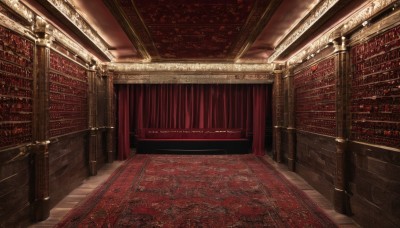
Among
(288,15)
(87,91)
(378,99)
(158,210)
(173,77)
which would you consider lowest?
(158,210)

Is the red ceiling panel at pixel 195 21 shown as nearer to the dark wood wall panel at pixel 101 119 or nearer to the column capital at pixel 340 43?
the column capital at pixel 340 43

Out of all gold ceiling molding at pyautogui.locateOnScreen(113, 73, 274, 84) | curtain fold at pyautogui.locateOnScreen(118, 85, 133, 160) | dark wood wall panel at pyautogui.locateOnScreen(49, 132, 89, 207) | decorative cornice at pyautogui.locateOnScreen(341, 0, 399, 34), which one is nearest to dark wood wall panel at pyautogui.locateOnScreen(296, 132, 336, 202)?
decorative cornice at pyautogui.locateOnScreen(341, 0, 399, 34)

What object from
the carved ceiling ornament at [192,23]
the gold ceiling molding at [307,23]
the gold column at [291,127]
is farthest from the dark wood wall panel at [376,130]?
the gold column at [291,127]

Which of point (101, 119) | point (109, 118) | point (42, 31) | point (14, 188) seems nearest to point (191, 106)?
point (109, 118)

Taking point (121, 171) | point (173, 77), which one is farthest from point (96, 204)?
point (173, 77)

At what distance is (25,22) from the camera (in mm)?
3193

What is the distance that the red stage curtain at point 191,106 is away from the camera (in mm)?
8602

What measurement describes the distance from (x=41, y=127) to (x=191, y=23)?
2.76 metres

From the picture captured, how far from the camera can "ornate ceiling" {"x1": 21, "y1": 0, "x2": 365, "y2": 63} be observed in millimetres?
3465

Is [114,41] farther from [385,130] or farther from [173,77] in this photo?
[385,130]

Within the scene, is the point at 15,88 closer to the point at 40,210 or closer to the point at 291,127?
the point at 40,210

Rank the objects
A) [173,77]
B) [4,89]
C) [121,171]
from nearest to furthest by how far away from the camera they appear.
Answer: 1. [4,89]
2. [121,171]
3. [173,77]

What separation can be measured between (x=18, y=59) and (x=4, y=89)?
1.56 feet

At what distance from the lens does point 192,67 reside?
7.60 m
